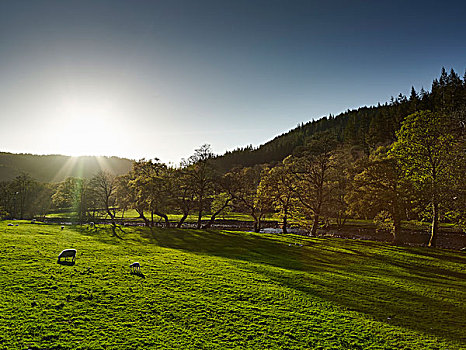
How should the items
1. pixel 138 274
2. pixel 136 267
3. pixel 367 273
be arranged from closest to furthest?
1. pixel 138 274
2. pixel 136 267
3. pixel 367 273

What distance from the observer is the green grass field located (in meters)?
10.5

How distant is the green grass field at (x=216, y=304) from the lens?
1049cm

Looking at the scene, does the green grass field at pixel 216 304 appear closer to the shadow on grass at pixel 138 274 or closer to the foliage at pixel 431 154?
the shadow on grass at pixel 138 274

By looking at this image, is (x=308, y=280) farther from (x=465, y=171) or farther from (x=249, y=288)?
(x=465, y=171)

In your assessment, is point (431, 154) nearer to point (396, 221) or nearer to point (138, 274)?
point (396, 221)

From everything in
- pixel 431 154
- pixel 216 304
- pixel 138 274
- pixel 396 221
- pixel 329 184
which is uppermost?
pixel 431 154

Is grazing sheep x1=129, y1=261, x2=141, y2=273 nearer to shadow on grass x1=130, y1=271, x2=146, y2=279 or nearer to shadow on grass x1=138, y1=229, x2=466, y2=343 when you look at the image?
shadow on grass x1=130, y1=271, x2=146, y2=279

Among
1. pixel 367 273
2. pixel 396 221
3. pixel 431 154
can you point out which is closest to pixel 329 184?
pixel 396 221

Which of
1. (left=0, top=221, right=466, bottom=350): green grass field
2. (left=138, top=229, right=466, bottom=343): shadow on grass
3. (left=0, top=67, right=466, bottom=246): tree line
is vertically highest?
(left=0, top=67, right=466, bottom=246): tree line

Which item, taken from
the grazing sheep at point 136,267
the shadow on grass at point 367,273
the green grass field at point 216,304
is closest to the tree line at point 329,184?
the shadow on grass at point 367,273

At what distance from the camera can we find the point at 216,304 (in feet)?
46.1

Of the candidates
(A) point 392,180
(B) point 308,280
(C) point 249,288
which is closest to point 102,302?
(C) point 249,288

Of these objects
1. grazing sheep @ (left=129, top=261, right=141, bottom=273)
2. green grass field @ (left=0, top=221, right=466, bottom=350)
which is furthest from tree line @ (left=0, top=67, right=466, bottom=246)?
grazing sheep @ (left=129, top=261, right=141, bottom=273)

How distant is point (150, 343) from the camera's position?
991cm
